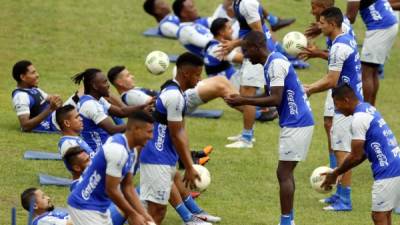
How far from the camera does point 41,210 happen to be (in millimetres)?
13906

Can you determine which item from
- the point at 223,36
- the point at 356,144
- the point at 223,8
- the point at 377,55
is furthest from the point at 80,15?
the point at 356,144

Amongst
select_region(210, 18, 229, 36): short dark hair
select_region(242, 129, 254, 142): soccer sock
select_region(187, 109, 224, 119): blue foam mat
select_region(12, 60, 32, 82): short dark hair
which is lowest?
select_region(187, 109, 224, 119): blue foam mat

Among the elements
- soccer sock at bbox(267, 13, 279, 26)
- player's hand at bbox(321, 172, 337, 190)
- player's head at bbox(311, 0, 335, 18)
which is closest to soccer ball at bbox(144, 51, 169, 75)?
player's head at bbox(311, 0, 335, 18)

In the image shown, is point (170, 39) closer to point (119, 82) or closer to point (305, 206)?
point (119, 82)

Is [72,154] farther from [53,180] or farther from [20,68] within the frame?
[20,68]

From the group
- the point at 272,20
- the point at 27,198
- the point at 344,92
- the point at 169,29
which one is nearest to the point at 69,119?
the point at 27,198

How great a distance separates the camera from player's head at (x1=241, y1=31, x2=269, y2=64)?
47.1 feet

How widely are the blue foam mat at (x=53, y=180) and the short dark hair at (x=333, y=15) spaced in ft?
13.6

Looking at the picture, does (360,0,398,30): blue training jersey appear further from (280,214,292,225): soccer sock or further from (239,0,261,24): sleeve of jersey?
(280,214,292,225): soccer sock

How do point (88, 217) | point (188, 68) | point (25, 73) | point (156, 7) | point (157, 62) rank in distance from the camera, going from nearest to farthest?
point (88, 217)
point (188, 68)
point (157, 62)
point (25, 73)
point (156, 7)

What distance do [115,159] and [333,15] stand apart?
15.5ft

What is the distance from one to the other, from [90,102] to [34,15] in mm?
10403

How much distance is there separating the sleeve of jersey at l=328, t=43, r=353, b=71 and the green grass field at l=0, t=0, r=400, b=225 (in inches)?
77.1

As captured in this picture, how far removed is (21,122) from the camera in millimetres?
18625
